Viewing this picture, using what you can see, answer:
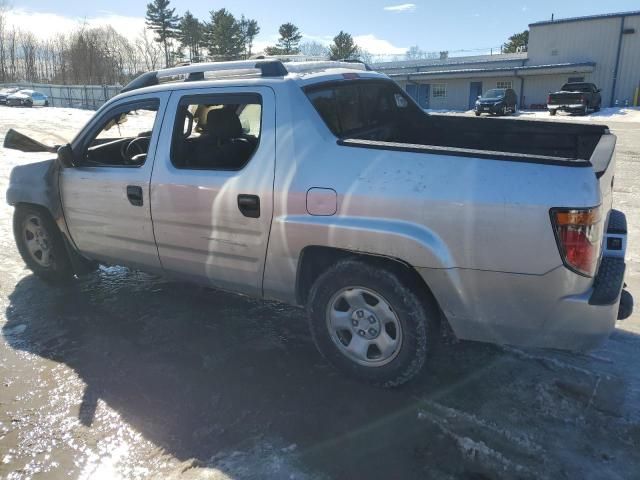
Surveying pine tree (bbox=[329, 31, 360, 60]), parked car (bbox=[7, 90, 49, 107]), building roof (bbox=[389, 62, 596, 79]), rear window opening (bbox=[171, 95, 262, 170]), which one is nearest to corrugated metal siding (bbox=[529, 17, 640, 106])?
building roof (bbox=[389, 62, 596, 79])

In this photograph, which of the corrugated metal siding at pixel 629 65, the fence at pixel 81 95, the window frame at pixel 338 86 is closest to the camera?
the window frame at pixel 338 86

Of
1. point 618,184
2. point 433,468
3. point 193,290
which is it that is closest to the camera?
point 433,468

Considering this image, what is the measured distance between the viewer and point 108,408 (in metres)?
3.10

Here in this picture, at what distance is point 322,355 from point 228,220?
1.11 m

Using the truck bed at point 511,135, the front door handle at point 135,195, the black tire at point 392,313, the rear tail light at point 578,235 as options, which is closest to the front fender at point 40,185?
the front door handle at point 135,195

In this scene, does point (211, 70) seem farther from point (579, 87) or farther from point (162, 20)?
point (162, 20)

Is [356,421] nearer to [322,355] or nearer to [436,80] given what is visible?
[322,355]

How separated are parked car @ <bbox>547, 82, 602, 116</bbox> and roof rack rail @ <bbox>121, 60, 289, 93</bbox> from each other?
3120 centimetres

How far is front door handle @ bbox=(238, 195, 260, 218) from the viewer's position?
3.25 meters

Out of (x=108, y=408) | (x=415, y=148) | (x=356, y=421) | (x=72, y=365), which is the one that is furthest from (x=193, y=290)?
(x=415, y=148)

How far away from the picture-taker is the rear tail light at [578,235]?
8.03 ft

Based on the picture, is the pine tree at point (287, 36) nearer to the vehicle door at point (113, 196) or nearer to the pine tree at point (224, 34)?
the pine tree at point (224, 34)

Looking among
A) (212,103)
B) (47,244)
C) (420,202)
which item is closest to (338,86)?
(212,103)

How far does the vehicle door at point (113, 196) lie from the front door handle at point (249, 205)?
91 cm
